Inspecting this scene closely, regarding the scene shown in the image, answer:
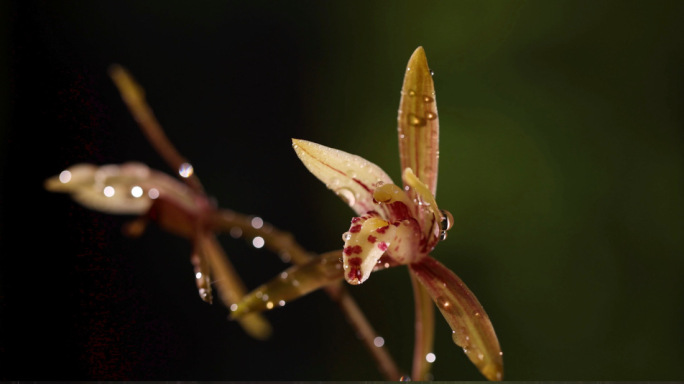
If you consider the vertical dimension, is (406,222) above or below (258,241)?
below

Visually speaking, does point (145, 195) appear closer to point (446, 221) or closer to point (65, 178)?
point (65, 178)

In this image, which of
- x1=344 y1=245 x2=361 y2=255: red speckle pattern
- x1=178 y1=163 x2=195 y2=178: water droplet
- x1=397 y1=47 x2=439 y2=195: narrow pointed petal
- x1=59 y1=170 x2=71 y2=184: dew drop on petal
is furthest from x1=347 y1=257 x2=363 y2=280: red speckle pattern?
x1=59 y1=170 x2=71 y2=184: dew drop on petal

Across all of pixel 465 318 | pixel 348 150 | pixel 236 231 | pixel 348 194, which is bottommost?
pixel 465 318

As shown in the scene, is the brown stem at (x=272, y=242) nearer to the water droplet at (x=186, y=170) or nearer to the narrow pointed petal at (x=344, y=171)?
the water droplet at (x=186, y=170)

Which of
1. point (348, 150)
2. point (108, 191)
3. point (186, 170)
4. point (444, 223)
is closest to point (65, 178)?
point (108, 191)

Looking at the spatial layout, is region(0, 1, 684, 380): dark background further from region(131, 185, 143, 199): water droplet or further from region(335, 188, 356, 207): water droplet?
region(335, 188, 356, 207): water droplet

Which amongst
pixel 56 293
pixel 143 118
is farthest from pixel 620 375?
pixel 56 293

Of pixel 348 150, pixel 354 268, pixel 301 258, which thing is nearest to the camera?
pixel 354 268

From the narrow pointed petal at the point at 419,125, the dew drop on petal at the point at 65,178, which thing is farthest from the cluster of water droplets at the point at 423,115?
the dew drop on petal at the point at 65,178
